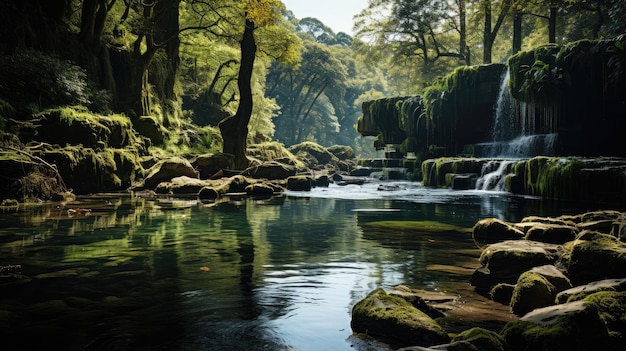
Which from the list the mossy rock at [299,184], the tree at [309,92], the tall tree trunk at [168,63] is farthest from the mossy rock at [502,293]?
the tree at [309,92]

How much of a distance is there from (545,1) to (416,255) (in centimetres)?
2681

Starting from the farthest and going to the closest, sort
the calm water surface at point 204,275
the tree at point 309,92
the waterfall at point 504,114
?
the tree at point 309,92, the waterfall at point 504,114, the calm water surface at point 204,275

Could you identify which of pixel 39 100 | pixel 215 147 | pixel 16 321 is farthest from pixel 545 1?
pixel 16 321

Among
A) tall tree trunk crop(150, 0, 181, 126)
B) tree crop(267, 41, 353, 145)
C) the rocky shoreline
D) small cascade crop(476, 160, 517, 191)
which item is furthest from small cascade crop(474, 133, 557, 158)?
tree crop(267, 41, 353, 145)

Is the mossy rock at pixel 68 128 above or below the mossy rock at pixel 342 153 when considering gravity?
below

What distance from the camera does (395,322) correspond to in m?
3.77

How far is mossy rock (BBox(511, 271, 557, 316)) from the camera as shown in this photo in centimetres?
434

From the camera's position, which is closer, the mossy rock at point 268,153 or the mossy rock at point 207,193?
the mossy rock at point 207,193

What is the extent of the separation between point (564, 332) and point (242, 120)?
74.4ft

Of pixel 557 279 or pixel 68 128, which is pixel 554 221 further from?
pixel 68 128

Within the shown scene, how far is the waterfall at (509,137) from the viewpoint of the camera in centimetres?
2220

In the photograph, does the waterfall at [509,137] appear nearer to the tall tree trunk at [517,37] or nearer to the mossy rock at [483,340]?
the tall tree trunk at [517,37]

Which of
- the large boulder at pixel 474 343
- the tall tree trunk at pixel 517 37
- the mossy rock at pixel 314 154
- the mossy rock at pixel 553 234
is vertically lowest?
the large boulder at pixel 474 343

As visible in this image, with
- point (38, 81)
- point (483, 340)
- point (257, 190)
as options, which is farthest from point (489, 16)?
point (483, 340)
